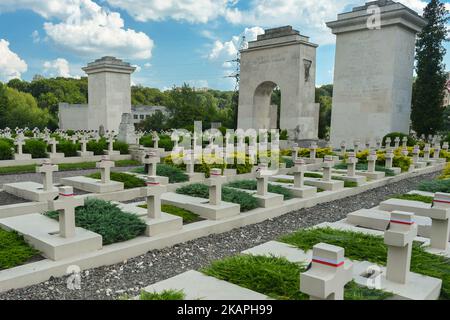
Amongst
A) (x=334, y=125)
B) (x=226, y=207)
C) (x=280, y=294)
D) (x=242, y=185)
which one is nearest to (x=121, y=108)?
(x=334, y=125)

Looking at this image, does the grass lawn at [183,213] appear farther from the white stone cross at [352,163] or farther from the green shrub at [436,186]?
the white stone cross at [352,163]

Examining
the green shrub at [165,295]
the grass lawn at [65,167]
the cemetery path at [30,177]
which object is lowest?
the cemetery path at [30,177]

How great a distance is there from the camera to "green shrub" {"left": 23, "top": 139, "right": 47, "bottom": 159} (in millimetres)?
15562

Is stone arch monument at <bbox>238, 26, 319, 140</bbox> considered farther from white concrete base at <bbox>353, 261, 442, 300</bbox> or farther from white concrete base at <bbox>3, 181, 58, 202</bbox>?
white concrete base at <bbox>353, 261, 442, 300</bbox>

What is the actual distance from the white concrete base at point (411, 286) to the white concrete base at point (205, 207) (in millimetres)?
3243

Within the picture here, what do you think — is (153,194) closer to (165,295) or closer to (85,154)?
(165,295)

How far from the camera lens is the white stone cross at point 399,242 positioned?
12.0ft

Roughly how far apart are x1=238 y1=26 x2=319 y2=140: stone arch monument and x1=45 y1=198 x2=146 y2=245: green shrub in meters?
19.6

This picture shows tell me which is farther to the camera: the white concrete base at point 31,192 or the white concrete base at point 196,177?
the white concrete base at point 196,177

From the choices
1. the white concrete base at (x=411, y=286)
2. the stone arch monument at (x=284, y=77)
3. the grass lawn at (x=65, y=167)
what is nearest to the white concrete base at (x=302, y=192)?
A: the white concrete base at (x=411, y=286)

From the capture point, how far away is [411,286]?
3740mm

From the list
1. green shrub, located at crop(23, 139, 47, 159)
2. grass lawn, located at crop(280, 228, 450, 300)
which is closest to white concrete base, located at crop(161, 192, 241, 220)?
grass lawn, located at crop(280, 228, 450, 300)

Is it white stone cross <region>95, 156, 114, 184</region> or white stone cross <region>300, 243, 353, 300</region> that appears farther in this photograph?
white stone cross <region>95, 156, 114, 184</region>
